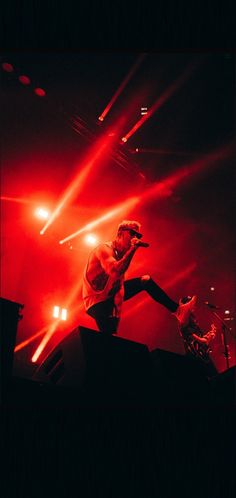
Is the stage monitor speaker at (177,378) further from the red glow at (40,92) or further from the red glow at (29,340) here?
the red glow at (29,340)

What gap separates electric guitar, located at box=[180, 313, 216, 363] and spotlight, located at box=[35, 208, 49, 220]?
286 inches

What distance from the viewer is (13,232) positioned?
1002 centimetres

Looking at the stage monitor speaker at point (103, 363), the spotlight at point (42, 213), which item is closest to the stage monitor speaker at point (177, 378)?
the stage monitor speaker at point (103, 363)

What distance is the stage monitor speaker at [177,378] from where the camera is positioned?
2076mm

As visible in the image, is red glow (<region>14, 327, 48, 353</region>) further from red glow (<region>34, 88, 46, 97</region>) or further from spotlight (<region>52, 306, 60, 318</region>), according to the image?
red glow (<region>34, 88, 46, 97</region>)

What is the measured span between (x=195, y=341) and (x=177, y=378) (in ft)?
3.43

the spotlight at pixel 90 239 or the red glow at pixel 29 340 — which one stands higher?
the spotlight at pixel 90 239

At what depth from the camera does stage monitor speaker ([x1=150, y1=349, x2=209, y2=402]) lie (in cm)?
208

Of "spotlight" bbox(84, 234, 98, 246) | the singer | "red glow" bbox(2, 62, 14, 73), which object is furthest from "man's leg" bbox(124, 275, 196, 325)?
"spotlight" bbox(84, 234, 98, 246)

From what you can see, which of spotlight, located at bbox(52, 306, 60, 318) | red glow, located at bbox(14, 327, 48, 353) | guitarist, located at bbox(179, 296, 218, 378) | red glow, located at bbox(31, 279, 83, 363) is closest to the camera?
guitarist, located at bbox(179, 296, 218, 378)

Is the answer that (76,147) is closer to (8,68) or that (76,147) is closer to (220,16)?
(8,68)

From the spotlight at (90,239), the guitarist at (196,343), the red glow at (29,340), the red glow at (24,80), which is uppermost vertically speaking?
the red glow at (24,80)

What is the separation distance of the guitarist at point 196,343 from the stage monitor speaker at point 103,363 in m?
0.95

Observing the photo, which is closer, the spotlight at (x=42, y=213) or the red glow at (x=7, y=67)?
the red glow at (x=7, y=67)
